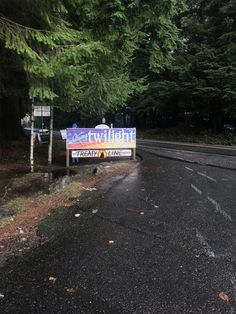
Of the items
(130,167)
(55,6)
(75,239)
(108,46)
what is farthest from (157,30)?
(75,239)

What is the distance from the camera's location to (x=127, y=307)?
3.88 m

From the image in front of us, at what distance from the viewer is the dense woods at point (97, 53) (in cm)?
933

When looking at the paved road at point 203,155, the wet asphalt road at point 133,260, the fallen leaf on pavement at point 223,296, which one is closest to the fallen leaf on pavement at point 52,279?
the wet asphalt road at point 133,260

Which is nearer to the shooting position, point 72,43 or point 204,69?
point 72,43

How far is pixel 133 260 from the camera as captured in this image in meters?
5.05

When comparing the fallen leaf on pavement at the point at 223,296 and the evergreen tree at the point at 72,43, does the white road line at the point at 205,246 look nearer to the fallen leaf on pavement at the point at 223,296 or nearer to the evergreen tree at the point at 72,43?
the fallen leaf on pavement at the point at 223,296

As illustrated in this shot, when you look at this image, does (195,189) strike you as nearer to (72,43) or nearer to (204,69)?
(72,43)

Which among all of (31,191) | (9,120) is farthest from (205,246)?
Answer: (9,120)

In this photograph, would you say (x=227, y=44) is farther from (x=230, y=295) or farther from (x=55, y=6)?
(x=230, y=295)

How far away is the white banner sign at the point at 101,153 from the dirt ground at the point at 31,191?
369 mm

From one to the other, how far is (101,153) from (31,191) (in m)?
5.42

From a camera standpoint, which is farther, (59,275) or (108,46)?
(108,46)

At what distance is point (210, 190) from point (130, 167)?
4.73 m

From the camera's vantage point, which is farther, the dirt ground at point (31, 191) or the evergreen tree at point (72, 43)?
the evergreen tree at point (72, 43)
